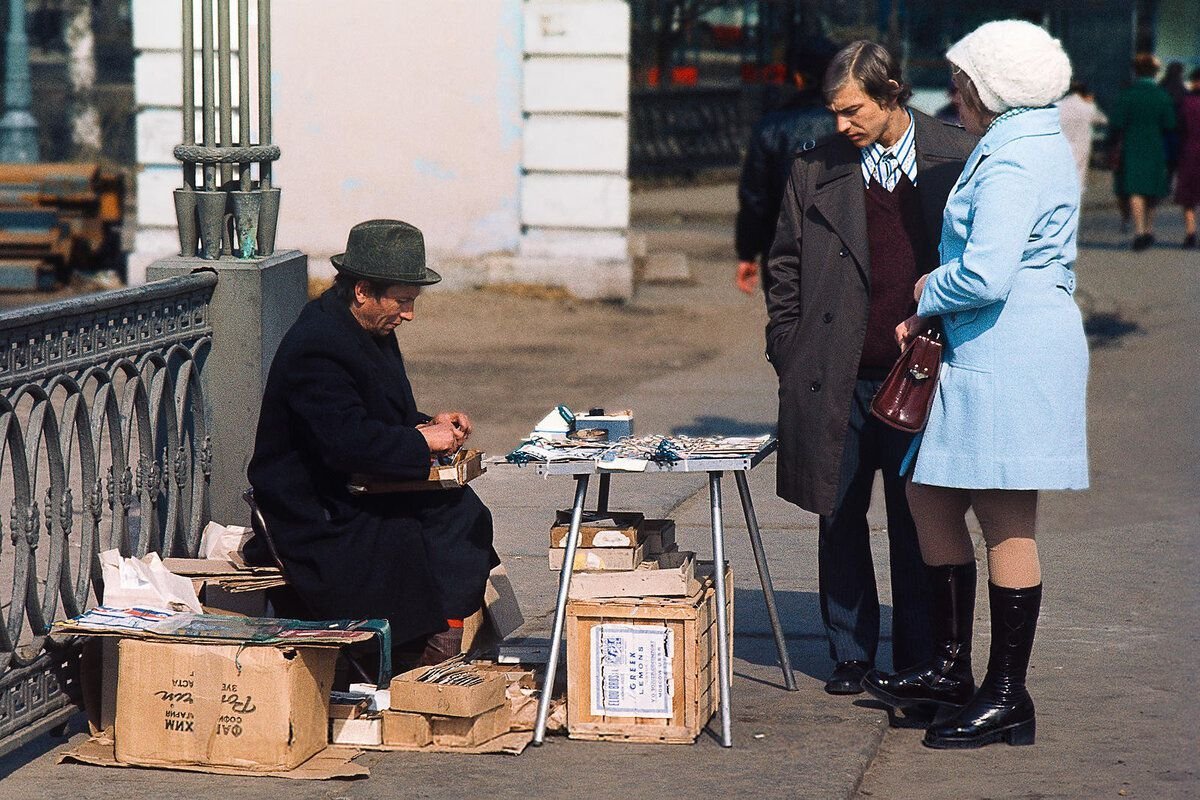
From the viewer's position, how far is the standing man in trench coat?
4895 millimetres

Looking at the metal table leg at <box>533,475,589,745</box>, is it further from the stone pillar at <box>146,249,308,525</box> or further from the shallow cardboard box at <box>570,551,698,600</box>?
the stone pillar at <box>146,249,308,525</box>

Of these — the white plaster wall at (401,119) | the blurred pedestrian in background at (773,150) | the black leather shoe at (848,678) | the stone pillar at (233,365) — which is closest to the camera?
the black leather shoe at (848,678)

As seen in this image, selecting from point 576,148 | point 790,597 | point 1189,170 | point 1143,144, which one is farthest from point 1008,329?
point 1189,170

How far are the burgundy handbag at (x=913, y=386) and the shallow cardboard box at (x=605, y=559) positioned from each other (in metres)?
0.72

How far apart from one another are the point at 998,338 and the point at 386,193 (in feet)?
33.2

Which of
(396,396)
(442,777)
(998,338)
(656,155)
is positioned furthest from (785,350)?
(656,155)

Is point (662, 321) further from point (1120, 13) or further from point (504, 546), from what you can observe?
point (1120, 13)

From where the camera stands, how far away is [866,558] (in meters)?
5.14

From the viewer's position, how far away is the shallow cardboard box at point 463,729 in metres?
4.63

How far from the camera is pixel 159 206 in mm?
14320

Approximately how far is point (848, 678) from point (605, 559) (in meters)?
0.87

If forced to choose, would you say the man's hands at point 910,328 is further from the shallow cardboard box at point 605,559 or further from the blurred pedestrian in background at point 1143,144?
the blurred pedestrian in background at point 1143,144

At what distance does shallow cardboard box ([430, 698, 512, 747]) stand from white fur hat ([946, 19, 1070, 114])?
6.47ft

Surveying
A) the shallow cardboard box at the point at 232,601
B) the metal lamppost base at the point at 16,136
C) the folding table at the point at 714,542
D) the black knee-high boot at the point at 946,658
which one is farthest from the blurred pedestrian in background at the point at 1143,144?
the shallow cardboard box at the point at 232,601
